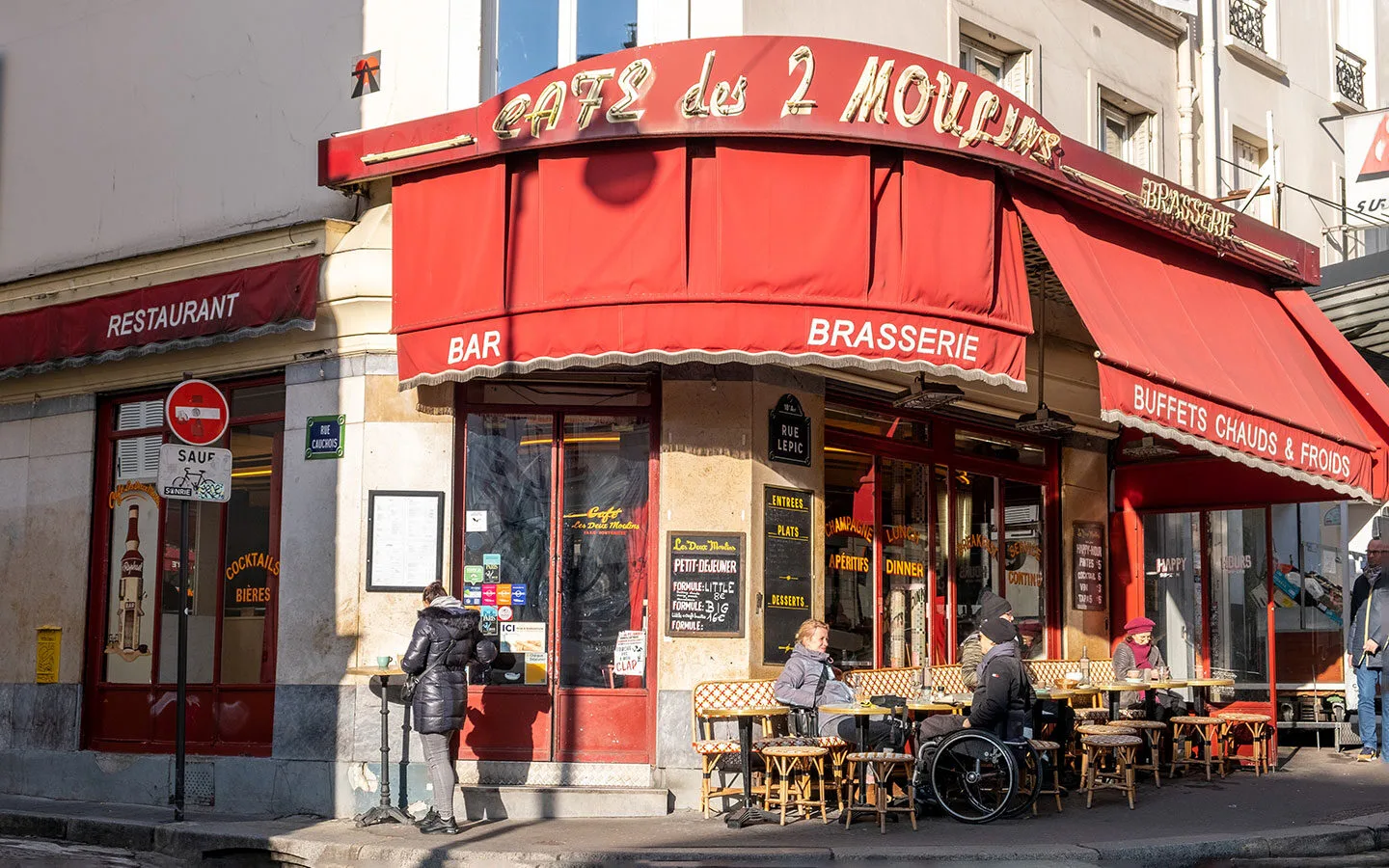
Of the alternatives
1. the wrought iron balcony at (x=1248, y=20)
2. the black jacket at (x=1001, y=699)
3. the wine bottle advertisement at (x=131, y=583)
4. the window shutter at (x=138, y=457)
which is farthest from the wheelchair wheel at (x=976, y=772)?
the wrought iron balcony at (x=1248, y=20)

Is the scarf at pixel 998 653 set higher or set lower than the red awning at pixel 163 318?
lower

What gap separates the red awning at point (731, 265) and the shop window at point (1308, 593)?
5.87 metres

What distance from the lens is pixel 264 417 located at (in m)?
13.1

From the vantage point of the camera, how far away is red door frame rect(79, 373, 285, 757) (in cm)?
1278

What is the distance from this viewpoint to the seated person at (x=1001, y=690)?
1102 cm

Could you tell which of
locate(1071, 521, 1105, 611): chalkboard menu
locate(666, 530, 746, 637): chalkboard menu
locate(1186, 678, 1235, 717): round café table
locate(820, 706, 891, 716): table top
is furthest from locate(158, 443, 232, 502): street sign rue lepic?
locate(1071, 521, 1105, 611): chalkboard menu

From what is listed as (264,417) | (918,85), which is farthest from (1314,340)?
(264,417)

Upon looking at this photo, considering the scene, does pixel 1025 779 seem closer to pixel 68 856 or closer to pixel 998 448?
pixel 998 448

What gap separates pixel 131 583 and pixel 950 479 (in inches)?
294

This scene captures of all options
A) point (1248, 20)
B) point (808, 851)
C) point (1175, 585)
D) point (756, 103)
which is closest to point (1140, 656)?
point (1175, 585)

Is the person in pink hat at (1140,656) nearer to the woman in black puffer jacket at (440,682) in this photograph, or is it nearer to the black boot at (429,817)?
the woman in black puffer jacket at (440,682)

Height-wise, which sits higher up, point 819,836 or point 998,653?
point 998,653

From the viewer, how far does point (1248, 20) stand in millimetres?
18406

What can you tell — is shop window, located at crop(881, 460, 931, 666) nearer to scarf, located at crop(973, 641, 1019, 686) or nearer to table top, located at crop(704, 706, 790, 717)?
scarf, located at crop(973, 641, 1019, 686)
